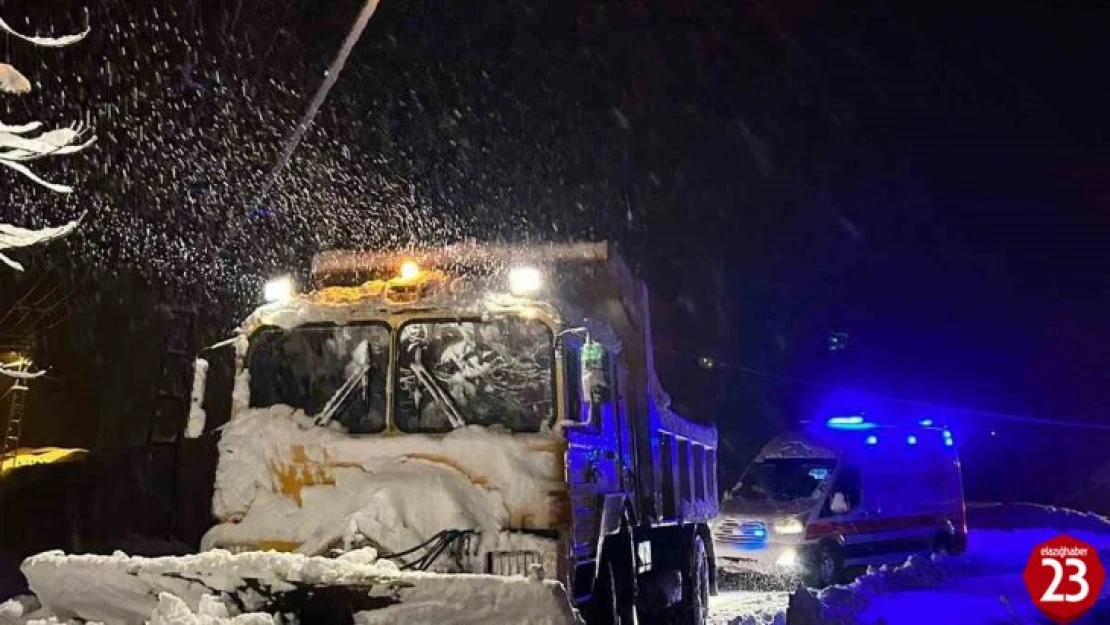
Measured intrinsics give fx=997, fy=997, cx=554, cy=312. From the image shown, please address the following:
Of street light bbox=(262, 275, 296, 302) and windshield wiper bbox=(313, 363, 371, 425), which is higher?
street light bbox=(262, 275, 296, 302)

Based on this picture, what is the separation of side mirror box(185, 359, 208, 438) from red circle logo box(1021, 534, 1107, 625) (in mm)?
5837

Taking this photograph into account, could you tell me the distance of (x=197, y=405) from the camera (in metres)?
7.24

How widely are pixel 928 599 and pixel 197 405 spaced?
893 centimetres

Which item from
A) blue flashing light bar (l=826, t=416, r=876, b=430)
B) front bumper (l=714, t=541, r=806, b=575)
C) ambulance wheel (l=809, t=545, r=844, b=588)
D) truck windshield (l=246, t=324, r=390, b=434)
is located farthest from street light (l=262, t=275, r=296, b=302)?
blue flashing light bar (l=826, t=416, r=876, b=430)

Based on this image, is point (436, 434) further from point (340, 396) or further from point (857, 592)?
point (857, 592)

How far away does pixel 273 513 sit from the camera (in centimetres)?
643

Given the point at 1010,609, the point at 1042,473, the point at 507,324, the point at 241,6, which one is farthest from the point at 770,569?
the point at 1042,473

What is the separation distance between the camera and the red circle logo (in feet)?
21.6

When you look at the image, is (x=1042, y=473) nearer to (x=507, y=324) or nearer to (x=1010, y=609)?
(x=1010, y=609)

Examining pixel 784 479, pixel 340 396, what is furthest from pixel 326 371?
pixel 784 479

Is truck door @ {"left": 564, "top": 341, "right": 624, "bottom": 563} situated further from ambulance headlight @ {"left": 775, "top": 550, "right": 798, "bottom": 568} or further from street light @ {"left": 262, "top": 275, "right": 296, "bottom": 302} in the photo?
ambulance headlight @ {"left": 775, "top": 550, "right": 798, "bottom": 568}

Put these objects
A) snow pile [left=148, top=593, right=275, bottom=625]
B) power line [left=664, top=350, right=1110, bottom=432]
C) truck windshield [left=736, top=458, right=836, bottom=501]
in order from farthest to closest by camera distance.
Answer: power line [left=664, top=350, right=1110, bottom=432], truck windshield [left=736, top=458, right=836, bottom=501], snow pile [left=148, top=593, right=275, bottom=625]

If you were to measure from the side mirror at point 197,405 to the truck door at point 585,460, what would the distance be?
268 cm

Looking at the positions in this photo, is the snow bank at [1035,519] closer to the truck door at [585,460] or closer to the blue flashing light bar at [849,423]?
the blue flashing light bar at [849,423]
